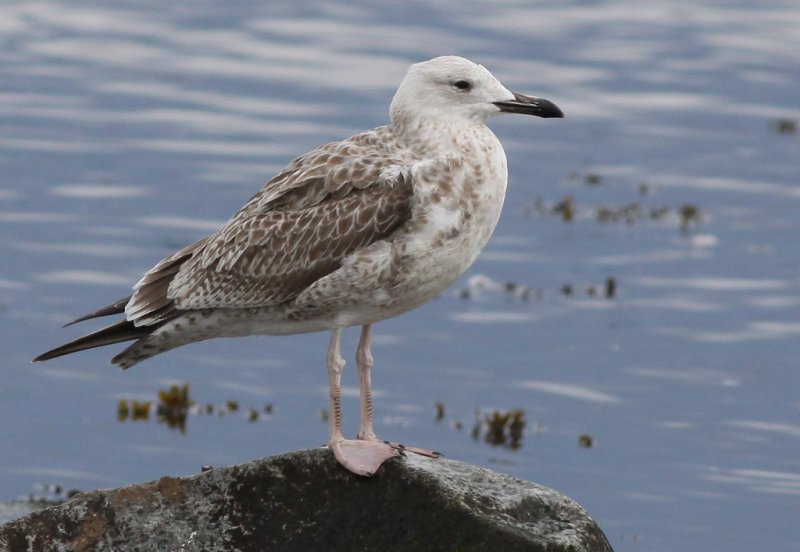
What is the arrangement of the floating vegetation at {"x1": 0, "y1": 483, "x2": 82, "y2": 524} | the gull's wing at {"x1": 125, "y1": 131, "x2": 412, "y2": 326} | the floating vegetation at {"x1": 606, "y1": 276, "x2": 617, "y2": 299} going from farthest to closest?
the floating vegetation at {"x1": 606, "y1": 276, "x2": 617, "y2": 299}, the floating vegetation at {"x1": 0, "y1": 483, "x2": 82, "y2": 524}, the gull's wing at {"x1": 125, "y1": 131, "x2": 412, "y2": 326}

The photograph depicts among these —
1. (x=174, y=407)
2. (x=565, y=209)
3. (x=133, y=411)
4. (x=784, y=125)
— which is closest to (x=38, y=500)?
(x=133, y=411)

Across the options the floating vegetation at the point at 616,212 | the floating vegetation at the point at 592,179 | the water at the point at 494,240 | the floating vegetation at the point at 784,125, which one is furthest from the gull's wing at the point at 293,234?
the floating vegetation at the point at 784,125

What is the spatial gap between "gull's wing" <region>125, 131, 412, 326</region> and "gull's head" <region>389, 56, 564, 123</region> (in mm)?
295

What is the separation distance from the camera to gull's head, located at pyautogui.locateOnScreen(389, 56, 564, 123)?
390 inches

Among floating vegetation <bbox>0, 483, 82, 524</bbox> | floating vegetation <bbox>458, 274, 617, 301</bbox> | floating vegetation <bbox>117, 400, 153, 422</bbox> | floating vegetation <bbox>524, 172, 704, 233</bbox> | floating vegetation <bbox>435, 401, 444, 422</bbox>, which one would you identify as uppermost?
floating vegetation <bbox>524, 172, 704, 233</bbox>

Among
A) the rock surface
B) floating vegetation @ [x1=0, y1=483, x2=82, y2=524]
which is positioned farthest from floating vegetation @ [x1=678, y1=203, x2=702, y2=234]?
the rock surface

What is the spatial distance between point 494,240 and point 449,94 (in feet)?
29.4

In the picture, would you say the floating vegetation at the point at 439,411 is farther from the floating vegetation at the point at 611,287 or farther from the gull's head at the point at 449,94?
the gull's head at the point at 449,94

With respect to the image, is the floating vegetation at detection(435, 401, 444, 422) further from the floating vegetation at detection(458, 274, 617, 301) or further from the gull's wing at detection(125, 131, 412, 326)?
the gull's wing at detection(125, 131, 412, 326)

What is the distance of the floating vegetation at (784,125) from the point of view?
22.7m

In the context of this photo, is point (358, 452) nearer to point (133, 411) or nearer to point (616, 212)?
point (133, 411)

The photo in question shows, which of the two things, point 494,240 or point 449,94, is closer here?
point 449,94

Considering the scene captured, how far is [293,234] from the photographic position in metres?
10.1

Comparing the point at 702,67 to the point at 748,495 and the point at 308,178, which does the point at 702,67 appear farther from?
the point at 308,178
